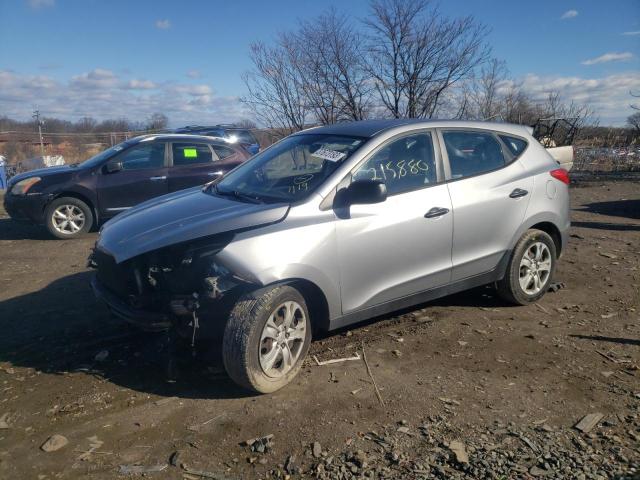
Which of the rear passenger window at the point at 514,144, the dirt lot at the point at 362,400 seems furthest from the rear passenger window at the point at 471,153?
the dirt lot at the point at 362,400

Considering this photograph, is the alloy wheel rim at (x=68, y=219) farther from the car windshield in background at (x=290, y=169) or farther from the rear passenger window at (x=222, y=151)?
the car windshield in background at (x=290, y=169)

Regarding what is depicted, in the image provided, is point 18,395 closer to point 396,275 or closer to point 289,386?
point 289,386

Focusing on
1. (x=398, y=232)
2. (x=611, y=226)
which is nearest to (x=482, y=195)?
(x=398, y=232)

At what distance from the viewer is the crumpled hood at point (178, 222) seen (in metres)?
3.59

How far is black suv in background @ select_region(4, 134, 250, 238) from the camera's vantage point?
27.9 ft

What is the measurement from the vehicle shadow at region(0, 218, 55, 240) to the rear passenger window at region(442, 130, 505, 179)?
6.94 meters

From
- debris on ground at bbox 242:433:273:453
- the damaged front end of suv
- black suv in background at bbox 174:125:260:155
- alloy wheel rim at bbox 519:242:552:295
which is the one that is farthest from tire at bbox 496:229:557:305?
black suv in background at bbox 174:125:260:155

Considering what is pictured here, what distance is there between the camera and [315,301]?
3.88m

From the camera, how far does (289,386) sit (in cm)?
372

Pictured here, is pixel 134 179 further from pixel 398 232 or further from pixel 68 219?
pixel 398 232

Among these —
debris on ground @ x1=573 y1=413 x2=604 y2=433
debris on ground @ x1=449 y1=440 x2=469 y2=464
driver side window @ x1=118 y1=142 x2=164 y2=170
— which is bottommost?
debris on ground @ x1=573 y1=413 x2=604 y2=433

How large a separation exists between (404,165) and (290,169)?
38.7 inches

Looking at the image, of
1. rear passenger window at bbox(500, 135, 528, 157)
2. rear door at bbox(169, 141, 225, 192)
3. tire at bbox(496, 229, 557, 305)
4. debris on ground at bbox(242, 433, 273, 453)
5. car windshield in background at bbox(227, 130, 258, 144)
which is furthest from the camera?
car windshield in background at bbox(227, 130, 258, 144)

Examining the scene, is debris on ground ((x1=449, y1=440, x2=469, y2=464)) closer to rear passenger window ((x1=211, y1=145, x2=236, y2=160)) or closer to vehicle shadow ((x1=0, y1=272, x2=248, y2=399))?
vehicle shadow ((x1=0, y1=272, x2=248, y2=399))
